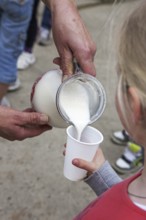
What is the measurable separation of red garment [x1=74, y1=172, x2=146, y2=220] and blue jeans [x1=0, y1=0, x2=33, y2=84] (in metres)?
1.54

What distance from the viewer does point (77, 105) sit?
4.65ft

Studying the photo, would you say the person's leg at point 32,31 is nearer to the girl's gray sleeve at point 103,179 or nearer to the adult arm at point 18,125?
the adult arm at point 18,125

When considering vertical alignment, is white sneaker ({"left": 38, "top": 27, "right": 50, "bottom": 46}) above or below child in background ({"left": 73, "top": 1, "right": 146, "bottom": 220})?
below

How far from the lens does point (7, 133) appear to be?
5.78ft

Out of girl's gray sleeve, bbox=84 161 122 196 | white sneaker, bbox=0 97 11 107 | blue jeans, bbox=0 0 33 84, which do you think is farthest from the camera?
white sneaker, bbox=0 97 11 107

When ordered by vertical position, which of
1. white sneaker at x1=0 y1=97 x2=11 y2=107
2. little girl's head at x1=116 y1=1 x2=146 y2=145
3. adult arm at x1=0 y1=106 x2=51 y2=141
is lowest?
white sneaker at x1=0 y1=97 x2=11 y2=107

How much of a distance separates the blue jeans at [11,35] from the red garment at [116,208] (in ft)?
5.04

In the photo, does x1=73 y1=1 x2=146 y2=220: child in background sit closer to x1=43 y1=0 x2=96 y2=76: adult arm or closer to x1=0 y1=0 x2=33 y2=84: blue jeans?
x1=43 y1=0 x2=96 y2=76: adult arm

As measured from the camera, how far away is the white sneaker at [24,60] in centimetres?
363

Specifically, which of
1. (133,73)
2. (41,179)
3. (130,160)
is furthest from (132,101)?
(130,160)

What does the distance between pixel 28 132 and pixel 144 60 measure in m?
0.80

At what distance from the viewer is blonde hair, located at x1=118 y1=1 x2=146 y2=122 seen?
3.28 ft

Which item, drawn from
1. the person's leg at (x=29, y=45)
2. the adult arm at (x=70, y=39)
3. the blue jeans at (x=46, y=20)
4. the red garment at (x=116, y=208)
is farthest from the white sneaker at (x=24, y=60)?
the red garment at (x=116, y=208)

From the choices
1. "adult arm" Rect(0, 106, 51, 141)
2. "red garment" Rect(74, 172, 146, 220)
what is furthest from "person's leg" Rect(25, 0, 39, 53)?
"red garment" Rect(74, 172, 146, 220)
